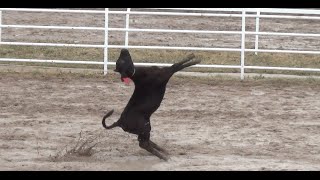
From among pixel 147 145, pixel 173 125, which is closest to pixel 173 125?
pixel 173 125

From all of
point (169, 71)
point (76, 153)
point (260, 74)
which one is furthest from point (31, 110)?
point (260, 74)

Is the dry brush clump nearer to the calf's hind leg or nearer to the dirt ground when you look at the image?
the dirt ground

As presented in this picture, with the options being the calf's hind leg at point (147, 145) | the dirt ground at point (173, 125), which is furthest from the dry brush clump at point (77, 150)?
the calf's hind leg at point (147, 145)

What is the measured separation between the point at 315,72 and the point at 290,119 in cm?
372

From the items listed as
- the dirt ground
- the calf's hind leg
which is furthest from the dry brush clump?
the calf's hind leg

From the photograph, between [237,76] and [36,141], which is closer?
[36,141]

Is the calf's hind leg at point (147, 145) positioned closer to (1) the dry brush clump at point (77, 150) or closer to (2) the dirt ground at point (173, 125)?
(2) the dirt ground at point (173, 125)

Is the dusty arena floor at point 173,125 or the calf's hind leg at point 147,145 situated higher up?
the calf's hind leg at point 147,145

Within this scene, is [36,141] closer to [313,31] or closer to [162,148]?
[162,148]

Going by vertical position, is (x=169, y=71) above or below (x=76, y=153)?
above

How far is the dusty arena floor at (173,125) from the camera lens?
8.41 meters

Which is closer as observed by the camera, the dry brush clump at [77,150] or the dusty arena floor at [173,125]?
the dusty arena floor at [173,125]

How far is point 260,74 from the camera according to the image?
1418 cm

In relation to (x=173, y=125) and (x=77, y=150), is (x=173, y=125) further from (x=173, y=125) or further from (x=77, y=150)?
(x=77, y=150)
